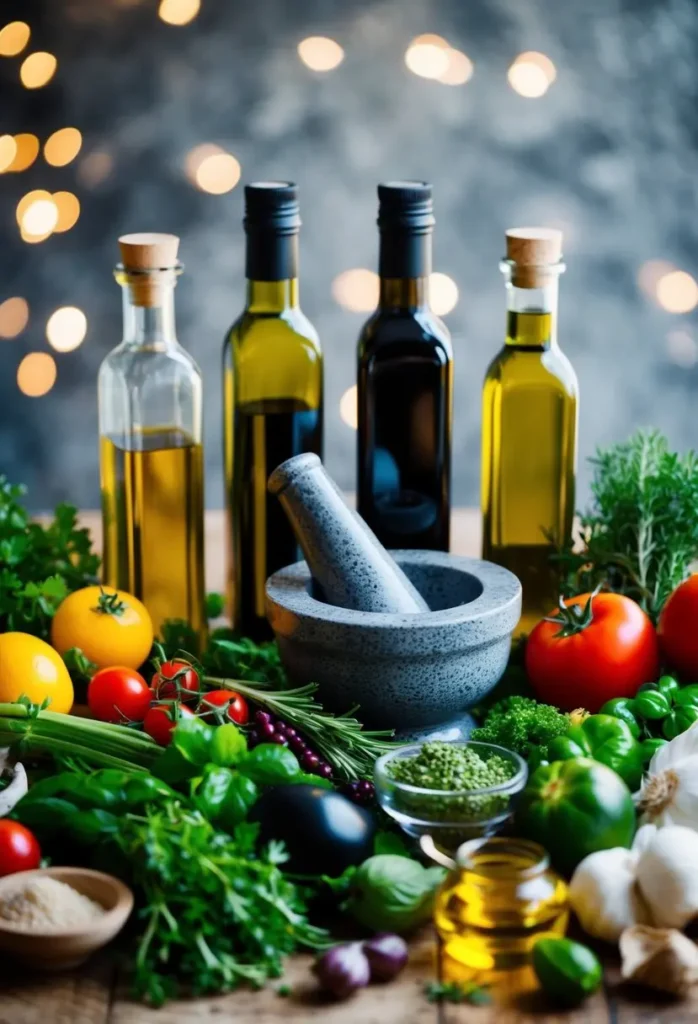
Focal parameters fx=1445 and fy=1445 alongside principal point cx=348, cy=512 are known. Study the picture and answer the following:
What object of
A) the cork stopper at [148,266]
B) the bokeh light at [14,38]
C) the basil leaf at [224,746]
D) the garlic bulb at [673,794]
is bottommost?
the garlic bulb at [673,794]

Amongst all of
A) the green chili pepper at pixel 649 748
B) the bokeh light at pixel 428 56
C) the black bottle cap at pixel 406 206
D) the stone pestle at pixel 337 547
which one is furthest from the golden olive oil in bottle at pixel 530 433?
the bokeh light at pixel 428 56

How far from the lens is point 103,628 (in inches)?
54.7

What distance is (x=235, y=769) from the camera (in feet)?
3.63

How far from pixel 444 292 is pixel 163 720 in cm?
153

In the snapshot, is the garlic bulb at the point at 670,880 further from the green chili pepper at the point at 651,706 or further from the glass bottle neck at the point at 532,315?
the glass bottle neck at the point at 532,315

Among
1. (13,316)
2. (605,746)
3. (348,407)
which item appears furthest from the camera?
(348,407)

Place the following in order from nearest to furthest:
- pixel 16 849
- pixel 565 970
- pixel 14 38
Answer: pixel 565 970
pixel 16 849
pixel 14 38

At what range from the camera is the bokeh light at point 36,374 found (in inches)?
102

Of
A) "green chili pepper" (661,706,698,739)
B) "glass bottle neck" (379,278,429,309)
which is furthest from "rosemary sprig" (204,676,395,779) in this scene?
"glass bottle neck" (379,278,429,309)

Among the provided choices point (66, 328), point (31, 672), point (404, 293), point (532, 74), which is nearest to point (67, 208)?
point (66, 328)

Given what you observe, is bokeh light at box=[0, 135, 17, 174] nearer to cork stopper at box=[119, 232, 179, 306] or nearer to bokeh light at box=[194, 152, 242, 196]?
bokeh light at box=[194, 152, 242, 196]

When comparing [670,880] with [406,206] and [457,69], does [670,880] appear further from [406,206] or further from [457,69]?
[457,69]

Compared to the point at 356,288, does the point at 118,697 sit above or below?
below

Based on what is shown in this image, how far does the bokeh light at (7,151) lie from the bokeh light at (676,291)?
1.17 meters
